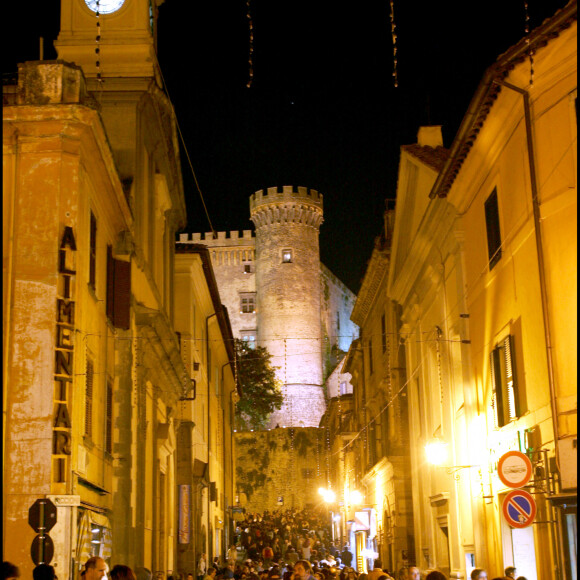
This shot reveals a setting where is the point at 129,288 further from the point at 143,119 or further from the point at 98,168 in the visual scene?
the point at 143,119

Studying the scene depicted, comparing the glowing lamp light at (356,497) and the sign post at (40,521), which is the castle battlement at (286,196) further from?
the sign post at (40,521)

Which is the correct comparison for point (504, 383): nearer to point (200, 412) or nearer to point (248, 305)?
point (200, 412)

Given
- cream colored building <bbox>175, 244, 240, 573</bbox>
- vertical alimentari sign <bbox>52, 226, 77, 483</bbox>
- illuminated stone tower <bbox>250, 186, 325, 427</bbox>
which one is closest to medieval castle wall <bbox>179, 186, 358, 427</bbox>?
illuminated stone tower <bbox>250, 186, 325, 427</bbox>

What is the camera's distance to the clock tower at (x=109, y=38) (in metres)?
21.6

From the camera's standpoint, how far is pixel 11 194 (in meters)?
13.9

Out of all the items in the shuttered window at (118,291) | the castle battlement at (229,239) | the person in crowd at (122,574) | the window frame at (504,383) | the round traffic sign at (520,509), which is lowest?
the person in crowd at (122,574)

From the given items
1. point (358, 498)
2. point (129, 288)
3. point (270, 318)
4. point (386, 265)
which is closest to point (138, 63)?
point (129, 288)

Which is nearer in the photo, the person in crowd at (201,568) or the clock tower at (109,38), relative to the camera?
the clock tower at (109,38)

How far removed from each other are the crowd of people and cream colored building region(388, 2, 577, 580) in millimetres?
1048

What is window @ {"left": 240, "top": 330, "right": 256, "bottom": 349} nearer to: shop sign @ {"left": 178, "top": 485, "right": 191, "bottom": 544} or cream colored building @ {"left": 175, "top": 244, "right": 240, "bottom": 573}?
cream colored building @ {"left": 175, "top": 244, "right": 240, "bottom": 573}

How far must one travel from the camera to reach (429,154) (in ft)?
70.5

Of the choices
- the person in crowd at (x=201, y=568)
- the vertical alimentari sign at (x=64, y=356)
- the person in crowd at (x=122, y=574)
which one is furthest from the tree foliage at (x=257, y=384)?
the person in crowd at (x=122, y=574)

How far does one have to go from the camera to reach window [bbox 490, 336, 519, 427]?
14.1 metres

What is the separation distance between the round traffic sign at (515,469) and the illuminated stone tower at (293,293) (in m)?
74.8
